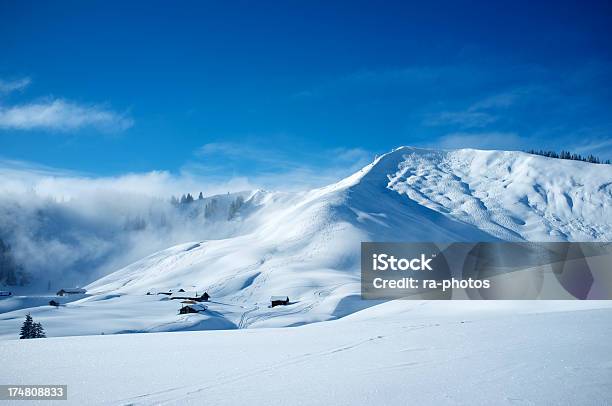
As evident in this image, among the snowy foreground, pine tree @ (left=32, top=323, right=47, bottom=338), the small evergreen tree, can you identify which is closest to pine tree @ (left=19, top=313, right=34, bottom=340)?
the small evergreen tree

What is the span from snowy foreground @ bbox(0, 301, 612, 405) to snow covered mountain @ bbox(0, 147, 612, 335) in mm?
39715

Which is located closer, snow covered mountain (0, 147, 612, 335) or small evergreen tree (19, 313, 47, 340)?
small evergreen tree (19, 313, 47, 340)

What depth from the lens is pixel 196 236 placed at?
192 m

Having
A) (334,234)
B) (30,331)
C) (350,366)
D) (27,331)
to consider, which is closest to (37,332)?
(30,331)

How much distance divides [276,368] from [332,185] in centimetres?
18090

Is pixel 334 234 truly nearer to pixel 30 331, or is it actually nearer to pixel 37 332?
pixel 37 332

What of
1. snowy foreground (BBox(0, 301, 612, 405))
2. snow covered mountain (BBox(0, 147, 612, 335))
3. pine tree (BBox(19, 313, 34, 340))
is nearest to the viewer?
snowy foreground (BBox(0, 301, 612, 405))

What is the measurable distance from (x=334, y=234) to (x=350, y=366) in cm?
11748

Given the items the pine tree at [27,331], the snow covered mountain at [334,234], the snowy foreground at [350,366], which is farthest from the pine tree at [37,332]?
the snowy foreground at [350,366]

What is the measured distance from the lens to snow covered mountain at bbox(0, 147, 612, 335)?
203 ft

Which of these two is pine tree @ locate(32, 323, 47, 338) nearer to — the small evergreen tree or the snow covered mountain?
the small evergreen tree

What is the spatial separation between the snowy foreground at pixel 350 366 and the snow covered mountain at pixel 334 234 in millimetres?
39715

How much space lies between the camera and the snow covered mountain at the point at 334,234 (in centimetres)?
6188

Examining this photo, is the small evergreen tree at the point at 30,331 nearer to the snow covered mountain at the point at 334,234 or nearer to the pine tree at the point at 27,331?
the pine tree at the point at 27,331
